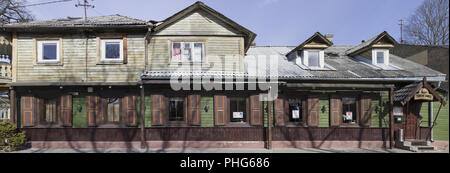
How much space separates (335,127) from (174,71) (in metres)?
7.85

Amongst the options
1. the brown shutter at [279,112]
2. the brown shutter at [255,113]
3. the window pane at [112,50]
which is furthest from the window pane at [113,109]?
the brown shutter at [279,112]

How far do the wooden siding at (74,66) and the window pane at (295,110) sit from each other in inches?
279

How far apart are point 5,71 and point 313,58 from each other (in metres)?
14.7

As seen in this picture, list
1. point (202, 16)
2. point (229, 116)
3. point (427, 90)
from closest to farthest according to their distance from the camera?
point (427, 90) → point (229, 116) → point (202, 16)

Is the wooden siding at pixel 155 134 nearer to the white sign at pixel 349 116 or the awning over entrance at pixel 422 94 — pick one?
the white sign at pixel 349 116

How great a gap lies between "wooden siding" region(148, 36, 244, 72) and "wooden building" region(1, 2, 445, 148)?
47 millimetres

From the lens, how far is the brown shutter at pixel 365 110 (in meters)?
10.7

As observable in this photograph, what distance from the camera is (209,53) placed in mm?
10898

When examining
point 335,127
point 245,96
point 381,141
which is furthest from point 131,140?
point 381,141

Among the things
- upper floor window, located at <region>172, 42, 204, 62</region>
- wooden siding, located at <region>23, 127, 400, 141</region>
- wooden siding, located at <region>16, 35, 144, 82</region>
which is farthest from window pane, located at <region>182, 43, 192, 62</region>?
wooden siding, located at <region>23, 127, 400, 141</region>

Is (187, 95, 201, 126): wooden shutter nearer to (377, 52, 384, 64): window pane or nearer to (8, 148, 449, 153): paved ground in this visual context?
(8, 148, 449, 153): paved ground

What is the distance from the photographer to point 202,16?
1120 centimetres

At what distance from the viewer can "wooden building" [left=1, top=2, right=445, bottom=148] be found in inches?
402

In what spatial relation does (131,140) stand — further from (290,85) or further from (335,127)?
(335,127)
